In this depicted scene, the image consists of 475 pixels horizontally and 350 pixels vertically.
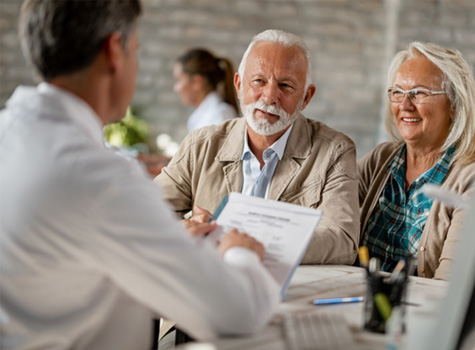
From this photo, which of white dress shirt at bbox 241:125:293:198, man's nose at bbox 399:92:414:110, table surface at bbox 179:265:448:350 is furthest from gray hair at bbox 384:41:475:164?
table surface at bbox 179:265:448:350

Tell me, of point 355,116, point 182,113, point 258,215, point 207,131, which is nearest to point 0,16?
point 182,113

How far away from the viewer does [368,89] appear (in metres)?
5.71

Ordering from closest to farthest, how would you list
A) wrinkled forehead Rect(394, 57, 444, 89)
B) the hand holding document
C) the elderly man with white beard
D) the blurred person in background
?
the hand holding document
the elderly man with white beard
wrinkled forehead Rect(394, 57, 444, 89)
the blurred person in background

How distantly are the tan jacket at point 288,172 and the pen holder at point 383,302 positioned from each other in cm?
73

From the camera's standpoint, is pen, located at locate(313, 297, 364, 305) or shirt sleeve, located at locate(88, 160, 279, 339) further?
pen, located at locate(313, 297, 364, 305)

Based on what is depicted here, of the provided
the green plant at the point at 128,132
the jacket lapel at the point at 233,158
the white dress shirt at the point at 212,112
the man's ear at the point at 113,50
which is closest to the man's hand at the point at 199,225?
the jacket lapel at the point at 233,158

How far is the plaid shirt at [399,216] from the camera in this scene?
212cm

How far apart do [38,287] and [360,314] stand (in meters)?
0.67

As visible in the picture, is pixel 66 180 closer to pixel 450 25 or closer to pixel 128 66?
pixel 128 66

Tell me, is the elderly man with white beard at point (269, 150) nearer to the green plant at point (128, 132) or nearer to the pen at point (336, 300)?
the pen at point (336, 300)

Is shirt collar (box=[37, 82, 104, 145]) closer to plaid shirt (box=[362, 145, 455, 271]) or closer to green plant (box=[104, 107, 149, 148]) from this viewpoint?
plaid shirt (box=[362, 145, 455, 271])

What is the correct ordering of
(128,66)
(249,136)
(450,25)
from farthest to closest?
(450,25)
(249,136)
(128,66)

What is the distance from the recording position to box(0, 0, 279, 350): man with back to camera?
954mm

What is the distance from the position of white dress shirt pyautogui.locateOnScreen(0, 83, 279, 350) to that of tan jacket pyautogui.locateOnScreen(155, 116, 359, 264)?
957 millimetres
